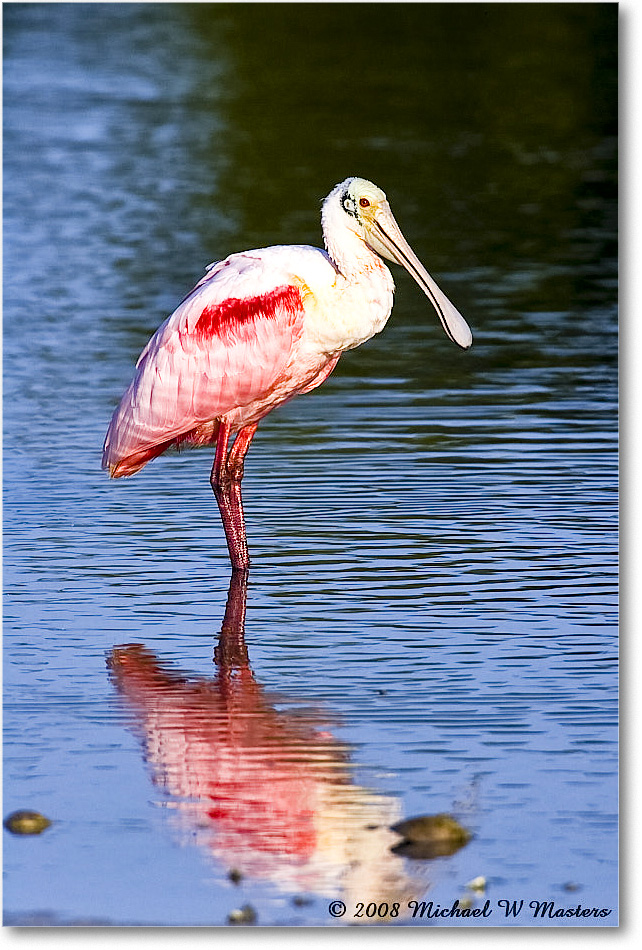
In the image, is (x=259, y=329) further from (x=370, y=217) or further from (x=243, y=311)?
(x=370, y=217)

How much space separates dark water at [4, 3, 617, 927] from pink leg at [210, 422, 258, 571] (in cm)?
21

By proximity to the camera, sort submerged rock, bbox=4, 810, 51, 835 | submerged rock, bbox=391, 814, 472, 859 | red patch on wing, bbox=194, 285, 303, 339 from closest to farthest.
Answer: submerged rock, bbox=391, 814, 472, 859 < submerged rock, bbox=4, 810, 51, 835 < red patch on wing, bbox=194, 285, 303, 339

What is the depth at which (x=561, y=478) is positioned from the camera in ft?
38.4

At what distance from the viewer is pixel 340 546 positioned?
10523 mm

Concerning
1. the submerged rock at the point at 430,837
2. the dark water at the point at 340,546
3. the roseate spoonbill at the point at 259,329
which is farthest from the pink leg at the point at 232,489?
the submerged rock at the point at 430,837

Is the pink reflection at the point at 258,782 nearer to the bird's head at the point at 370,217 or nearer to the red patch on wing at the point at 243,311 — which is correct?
the red patch on wing at the point at 243,311

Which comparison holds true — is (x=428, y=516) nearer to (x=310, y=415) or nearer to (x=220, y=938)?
(x=310, y=415)

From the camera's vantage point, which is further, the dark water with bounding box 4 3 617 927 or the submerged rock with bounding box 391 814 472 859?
the dark water with bounding box 4 3 617 927

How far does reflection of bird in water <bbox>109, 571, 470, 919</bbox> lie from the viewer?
6.84m

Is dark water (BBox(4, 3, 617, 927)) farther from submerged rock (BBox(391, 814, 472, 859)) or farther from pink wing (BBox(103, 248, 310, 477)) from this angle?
pink wing (BBox(103, 248, 310, 477))

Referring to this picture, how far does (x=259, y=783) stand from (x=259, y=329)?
3.32 m

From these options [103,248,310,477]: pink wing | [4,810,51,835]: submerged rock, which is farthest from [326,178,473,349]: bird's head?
[4,810,51,835]: submerged rock

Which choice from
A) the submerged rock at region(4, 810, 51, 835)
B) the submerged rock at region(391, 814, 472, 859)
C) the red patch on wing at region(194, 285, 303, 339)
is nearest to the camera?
the submerged rock at region(391, 814, 472, 859)

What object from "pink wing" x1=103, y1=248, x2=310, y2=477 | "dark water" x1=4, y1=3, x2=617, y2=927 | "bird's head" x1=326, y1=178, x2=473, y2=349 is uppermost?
"bird's head" x1=326, y1=178, x2=473, y2=349
